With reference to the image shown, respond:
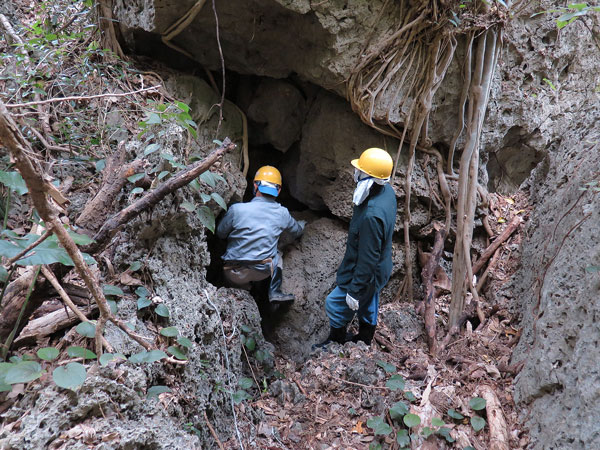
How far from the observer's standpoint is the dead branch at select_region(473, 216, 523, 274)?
376cm

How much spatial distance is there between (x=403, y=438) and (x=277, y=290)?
79.2 inches

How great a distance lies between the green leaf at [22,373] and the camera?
4.98ft

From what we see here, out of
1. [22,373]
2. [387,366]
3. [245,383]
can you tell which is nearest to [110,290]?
[22,373]

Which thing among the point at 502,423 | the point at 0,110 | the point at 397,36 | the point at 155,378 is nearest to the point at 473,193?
the point at 397,36

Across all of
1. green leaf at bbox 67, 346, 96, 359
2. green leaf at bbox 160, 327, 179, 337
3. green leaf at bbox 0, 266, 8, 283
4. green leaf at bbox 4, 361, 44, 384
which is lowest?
green leaf at bbox 160, 327, 179, 337

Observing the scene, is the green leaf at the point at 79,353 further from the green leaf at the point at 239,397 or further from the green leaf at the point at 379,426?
the green leaf at the point at 379,426

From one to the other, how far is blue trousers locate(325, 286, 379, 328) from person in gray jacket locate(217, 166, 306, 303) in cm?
58

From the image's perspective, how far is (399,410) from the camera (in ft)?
8.27

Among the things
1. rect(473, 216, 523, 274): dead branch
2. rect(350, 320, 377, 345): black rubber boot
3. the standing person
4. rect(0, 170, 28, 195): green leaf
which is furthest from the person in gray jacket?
rect(0, 170, 28, 195): green leaf

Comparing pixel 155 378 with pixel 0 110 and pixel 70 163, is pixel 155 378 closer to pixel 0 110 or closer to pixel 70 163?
pixel 0 110

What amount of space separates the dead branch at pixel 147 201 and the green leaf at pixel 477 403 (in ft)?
6.50

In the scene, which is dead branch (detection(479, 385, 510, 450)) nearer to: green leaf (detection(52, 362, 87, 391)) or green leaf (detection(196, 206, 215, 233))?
green leaf (detection(196, 206, 215, 233))

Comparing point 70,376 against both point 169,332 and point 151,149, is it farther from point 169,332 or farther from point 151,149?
point 151,149

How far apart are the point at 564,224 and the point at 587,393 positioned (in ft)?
4.07
